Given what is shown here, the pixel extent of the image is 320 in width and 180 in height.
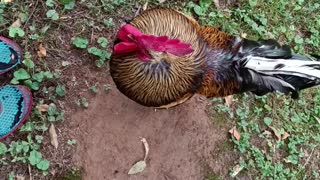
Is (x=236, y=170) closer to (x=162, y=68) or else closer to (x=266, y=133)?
(x=266, y=133)

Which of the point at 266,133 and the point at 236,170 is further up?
the point at 266,133

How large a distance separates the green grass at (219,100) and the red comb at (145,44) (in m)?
0.83

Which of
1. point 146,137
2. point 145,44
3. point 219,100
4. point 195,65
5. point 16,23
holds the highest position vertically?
point 145,44

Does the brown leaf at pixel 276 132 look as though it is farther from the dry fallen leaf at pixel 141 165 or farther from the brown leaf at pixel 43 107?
the brown leaf at pixel 43 107

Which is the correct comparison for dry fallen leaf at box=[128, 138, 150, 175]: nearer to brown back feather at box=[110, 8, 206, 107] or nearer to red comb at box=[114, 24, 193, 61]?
brown back feather at box=[110, 8, 206, 107]

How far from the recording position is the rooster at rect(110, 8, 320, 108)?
272cm

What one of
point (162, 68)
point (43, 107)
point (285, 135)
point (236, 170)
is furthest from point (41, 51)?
point (285, 135)

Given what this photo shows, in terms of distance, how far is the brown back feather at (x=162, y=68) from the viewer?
2754 mm

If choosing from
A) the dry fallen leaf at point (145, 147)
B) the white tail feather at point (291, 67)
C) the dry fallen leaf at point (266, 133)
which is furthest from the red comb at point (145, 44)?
the dry fallen leaf at point (266, 133)

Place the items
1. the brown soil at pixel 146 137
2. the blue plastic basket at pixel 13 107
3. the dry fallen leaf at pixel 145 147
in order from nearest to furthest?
the blue plastic basket at pixel 13 107
the brown soil at pixel 146 137
the dry fallen leaf at pixel 145 147

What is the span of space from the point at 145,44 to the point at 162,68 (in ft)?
0.85

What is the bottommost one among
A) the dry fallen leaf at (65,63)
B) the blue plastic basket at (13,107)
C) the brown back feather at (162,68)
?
the blue plastic basket at (13,107)

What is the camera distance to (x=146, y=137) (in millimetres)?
3535

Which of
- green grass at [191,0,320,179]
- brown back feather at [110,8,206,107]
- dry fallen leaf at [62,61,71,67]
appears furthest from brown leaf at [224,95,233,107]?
dry fallen leaf at [62,61,71,67]
